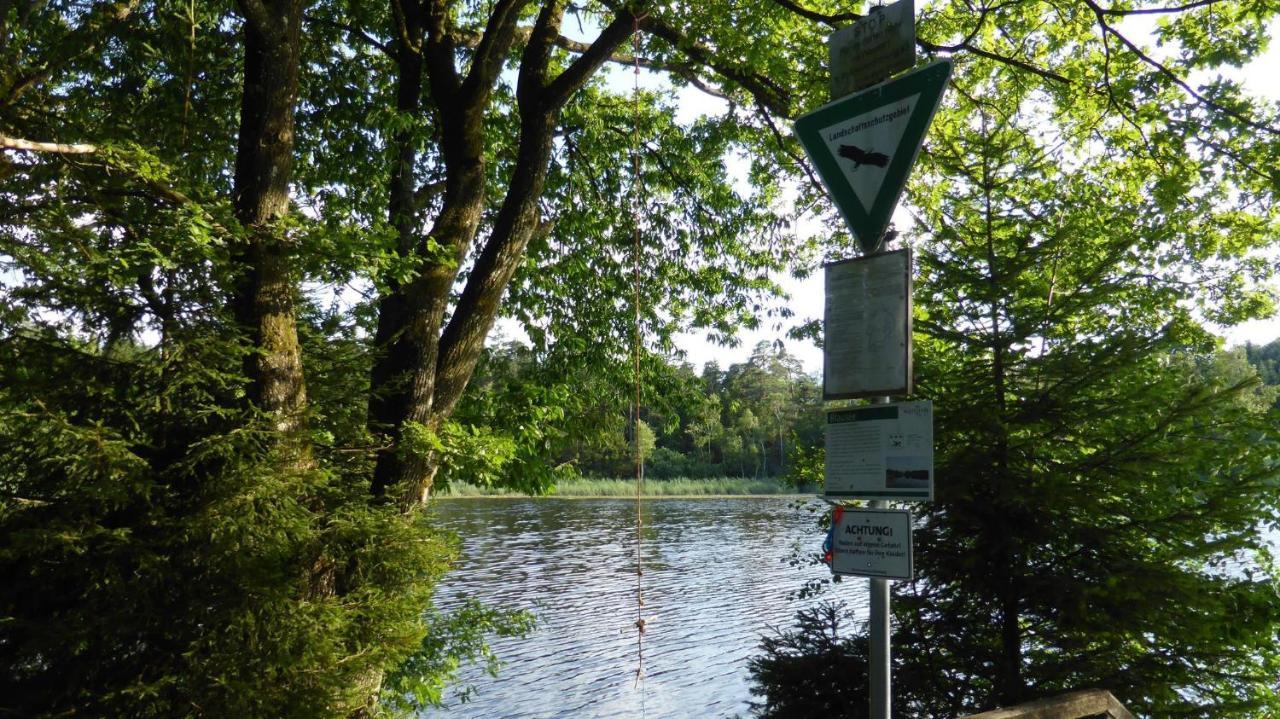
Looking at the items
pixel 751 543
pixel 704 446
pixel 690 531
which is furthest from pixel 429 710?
pixel 704 446

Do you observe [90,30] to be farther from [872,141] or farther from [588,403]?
[588,403]

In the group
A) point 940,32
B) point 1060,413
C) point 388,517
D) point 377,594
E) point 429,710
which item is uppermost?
point 940,32

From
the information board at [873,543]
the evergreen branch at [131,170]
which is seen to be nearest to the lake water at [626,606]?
the evergreen branch at [131,170]

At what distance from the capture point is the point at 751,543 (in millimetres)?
23500

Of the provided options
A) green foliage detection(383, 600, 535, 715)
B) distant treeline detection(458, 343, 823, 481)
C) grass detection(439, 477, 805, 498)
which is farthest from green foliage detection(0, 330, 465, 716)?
grass detection(439, 477, 805, 498)

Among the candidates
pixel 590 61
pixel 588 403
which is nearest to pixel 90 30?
pixel 590 61

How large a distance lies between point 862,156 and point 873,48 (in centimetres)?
39

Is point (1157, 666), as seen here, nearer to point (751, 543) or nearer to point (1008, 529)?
point (1008, 529)

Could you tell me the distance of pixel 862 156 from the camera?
2668mm

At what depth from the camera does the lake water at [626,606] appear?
10664mm

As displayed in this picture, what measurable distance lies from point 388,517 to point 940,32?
19.6 ft

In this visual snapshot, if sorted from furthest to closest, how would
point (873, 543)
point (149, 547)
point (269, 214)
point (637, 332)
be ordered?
point (269, 214) < point (637, 332) < point (149, 547) < point (873, 543)

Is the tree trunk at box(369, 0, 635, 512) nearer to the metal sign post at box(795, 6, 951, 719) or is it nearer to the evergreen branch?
the evergreen branch

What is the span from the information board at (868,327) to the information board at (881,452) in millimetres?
67
